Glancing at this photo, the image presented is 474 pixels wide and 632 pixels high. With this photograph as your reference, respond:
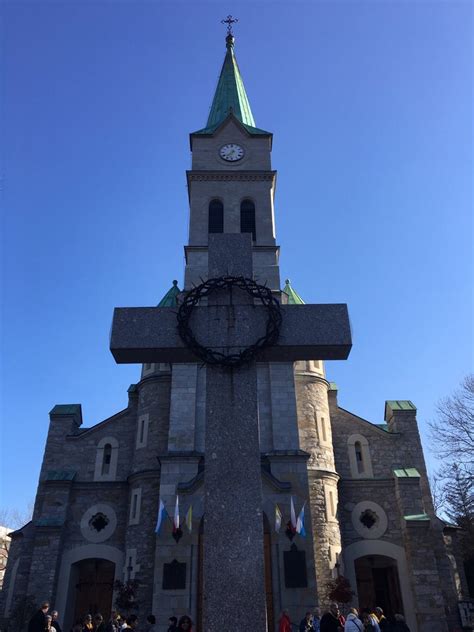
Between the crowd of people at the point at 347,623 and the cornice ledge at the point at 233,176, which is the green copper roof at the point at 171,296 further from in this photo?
the crowd of people at the point at 347,623

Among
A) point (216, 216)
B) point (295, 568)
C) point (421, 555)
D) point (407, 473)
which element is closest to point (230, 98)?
point (216, 216)

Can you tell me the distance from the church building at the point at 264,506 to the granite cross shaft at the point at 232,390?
11.6 m

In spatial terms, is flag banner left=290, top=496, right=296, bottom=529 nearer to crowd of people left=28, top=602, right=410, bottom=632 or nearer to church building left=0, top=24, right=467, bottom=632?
church building left=0, top=24, right=467, bottom=632

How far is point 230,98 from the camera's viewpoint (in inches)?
1426

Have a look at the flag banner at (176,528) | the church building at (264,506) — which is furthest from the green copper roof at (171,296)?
the flag banner at (176,528)

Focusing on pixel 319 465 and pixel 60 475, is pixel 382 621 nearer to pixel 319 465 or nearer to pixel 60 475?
pixel 319 465

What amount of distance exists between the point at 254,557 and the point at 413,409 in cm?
2128

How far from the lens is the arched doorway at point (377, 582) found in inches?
870

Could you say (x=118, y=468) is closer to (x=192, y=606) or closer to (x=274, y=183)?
(x=192, y=606)

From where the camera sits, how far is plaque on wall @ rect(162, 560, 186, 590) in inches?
686

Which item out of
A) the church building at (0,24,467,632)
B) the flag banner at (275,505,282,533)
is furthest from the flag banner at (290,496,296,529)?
the flag banner at (275,505,282,533)

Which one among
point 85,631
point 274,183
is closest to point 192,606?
point 85,631

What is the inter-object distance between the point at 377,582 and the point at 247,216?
1872 centimetres

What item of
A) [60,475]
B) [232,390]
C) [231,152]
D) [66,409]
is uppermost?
[231,152]
